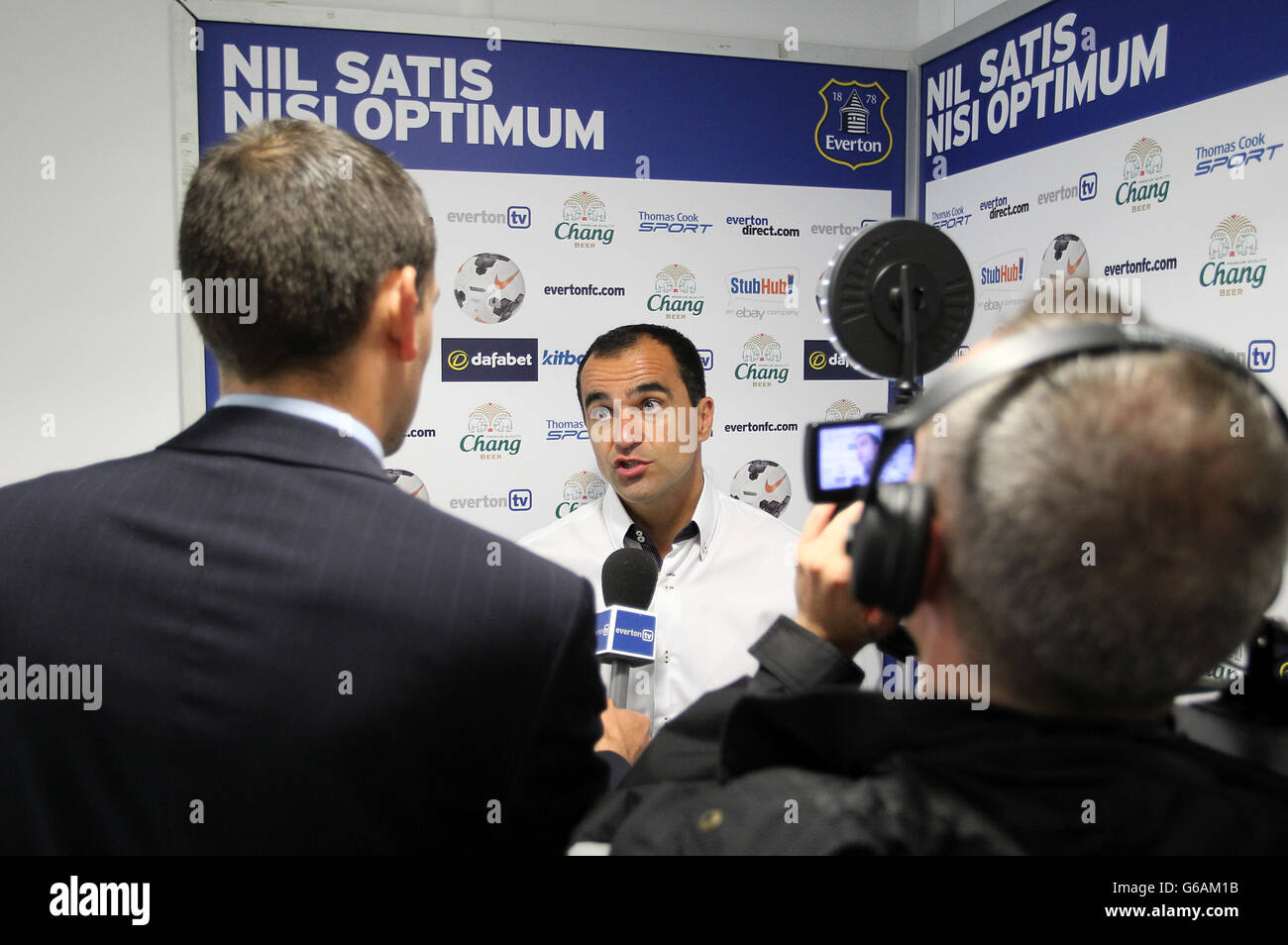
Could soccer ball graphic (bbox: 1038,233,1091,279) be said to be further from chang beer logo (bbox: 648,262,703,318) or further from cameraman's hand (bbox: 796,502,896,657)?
cameraman's hand (bbox: 796,502,896,657)

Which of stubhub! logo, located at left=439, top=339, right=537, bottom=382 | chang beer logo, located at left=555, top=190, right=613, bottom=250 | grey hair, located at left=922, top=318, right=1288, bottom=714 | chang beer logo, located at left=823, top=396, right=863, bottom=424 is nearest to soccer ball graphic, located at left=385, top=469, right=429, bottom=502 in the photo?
stubhub! logo, located at left=439, top=339, right=537, bottom=382

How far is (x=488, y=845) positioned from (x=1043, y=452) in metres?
0.60

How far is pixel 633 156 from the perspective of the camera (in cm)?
291

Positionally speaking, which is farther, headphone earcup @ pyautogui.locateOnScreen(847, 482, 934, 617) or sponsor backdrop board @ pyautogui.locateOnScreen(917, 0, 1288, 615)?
sponsor backdrop board @ pyautogui.locateOnScreen(917, 0, 1288, 615)

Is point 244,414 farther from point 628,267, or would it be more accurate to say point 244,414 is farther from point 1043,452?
point 628,267

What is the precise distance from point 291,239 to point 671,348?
1620 millimetres

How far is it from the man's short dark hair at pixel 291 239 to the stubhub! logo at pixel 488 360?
193 cm

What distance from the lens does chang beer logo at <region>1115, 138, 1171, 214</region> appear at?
2.16 m

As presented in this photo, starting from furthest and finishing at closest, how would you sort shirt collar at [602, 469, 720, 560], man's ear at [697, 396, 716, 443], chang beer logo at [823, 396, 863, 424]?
chang beer logo at [823, 396, 863, 424] < man's ear at [697, 396, 716, 443] < shirt collar at [602, 469, 720, 560]

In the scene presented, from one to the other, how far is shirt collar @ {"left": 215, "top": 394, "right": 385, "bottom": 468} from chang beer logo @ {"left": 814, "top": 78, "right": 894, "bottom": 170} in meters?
2.57

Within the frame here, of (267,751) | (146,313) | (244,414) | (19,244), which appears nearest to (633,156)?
(146,313)

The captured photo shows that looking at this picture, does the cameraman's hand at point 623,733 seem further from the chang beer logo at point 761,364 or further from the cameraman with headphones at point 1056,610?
the chang beer logo at point 761,364

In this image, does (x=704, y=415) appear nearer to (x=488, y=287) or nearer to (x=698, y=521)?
(x=698, y=521)

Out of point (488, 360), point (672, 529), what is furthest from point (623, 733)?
point (488, 360)
